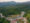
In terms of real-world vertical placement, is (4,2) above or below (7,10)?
above

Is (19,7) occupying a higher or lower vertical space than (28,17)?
higher

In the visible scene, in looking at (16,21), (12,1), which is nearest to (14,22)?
(16,21)

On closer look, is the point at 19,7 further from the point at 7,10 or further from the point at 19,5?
the point at 7,10

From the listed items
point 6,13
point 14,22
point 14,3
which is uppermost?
point 14,3

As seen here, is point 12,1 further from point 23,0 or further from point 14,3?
point 23,0

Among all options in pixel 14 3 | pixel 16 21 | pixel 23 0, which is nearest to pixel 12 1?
pixel 14 3

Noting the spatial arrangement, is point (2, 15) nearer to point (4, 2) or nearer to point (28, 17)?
point (4, 2)

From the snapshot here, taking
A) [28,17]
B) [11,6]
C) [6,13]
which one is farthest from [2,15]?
[28,17]
